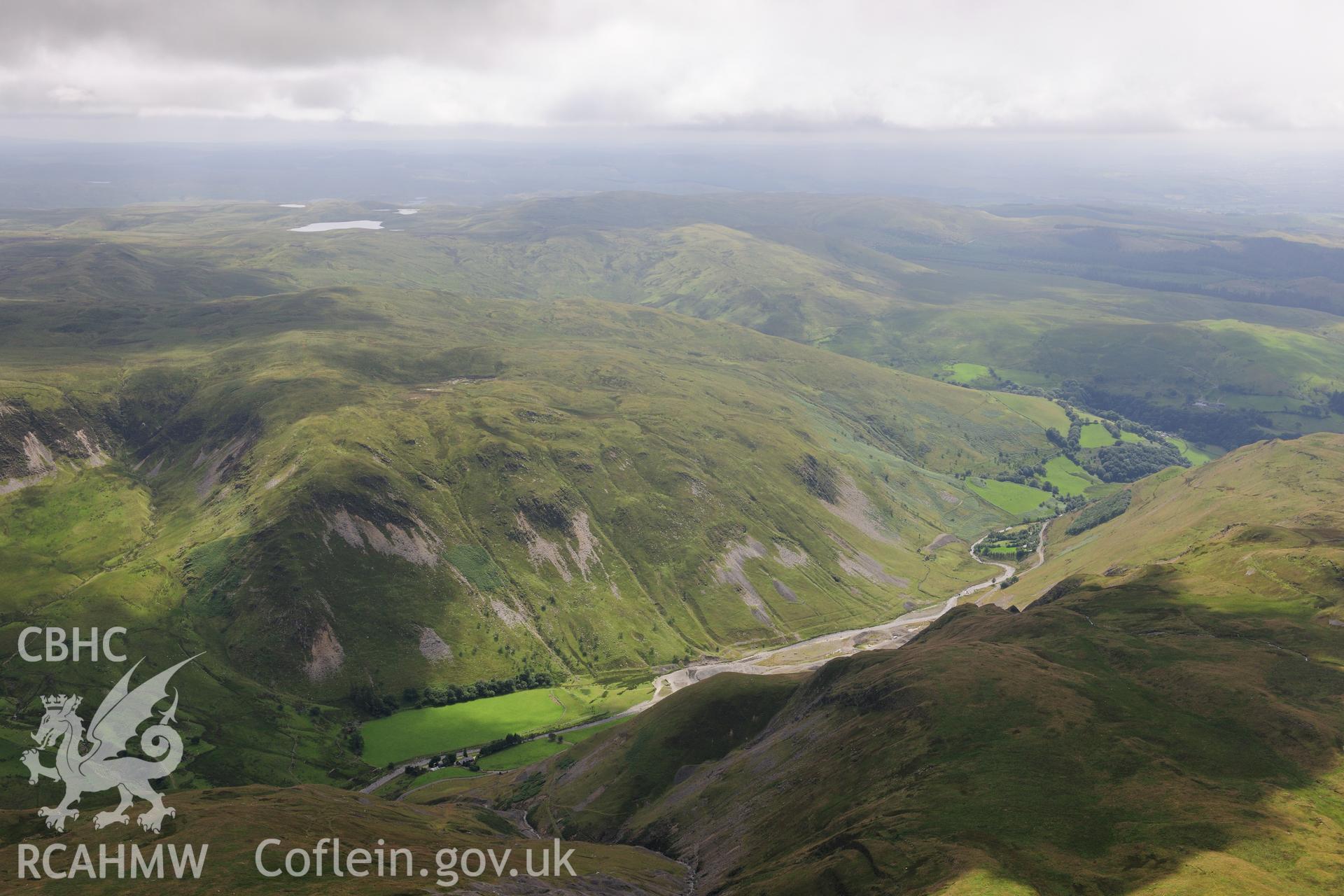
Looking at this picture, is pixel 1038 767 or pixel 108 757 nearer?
pixel 1038 767

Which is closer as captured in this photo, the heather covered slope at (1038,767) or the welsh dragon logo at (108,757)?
the heather covered slope at (1038,767)

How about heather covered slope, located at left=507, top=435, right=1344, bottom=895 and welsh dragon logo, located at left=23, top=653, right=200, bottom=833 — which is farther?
welsh dragon logo, located at left=23, top=653, right=200, bottom=833

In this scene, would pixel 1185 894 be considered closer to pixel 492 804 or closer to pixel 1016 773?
pixel 1016 773

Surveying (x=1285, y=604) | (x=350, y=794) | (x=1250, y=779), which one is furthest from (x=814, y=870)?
(x=1285, y=604)

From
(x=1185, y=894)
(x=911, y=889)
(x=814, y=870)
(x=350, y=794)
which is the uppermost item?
(x=1185, y=894)
